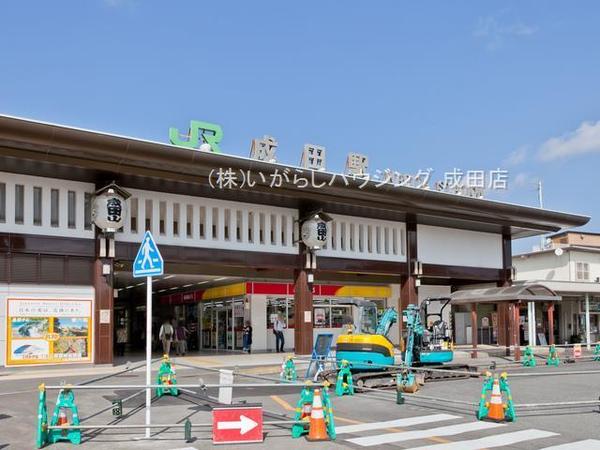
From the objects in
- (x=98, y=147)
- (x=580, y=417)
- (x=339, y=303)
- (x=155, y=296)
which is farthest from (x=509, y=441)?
(x=155, y=296)

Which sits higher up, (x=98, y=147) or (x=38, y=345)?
(x=98, y=147)

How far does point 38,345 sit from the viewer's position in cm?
2100

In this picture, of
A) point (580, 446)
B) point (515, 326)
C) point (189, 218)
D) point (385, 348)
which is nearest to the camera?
point (580, 446)

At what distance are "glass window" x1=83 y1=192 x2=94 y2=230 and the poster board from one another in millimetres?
2563

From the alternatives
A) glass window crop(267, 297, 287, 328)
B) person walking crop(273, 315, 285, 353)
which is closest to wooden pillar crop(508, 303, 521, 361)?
Result: person walking crop(273, 315, 285, 353)

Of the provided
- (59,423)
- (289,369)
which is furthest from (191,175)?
(59,423)

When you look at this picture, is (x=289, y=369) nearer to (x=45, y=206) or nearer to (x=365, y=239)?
(x=45, y=206)

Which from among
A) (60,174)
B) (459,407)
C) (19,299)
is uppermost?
(60,174)

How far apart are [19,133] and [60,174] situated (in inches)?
124

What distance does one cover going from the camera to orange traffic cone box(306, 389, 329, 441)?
387 inches

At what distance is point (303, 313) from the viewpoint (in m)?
27.4

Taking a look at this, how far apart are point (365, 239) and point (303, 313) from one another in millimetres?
4983

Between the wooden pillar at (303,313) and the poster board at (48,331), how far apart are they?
8.87m

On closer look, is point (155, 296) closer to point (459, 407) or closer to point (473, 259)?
point (473, 259)
